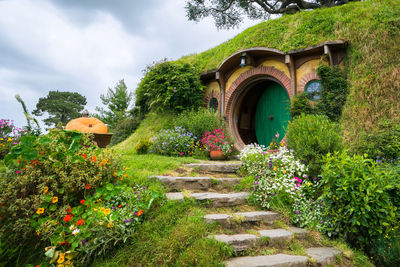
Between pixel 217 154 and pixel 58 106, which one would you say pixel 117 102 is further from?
pixel 217 154

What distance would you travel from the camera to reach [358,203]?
2.61 meters

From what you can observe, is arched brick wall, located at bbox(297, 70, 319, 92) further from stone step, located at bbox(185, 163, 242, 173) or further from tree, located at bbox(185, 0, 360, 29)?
tree, located at bbox(185, 0, 360, 29)

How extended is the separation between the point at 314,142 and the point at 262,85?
15.2 ft

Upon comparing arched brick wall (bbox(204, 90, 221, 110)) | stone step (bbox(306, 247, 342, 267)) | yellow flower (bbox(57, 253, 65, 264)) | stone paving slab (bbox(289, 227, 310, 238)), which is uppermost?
arched brick wall (bbox(204, 90, 221, 110))

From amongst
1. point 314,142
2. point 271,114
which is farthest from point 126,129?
point 314,142

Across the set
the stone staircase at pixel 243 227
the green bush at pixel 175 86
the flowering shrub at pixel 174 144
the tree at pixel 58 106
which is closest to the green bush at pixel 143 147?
the flowering shrub at pixel 174 144

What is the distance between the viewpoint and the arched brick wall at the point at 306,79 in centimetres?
592

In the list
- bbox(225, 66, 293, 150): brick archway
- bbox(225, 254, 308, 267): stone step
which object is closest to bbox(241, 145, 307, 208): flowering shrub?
bbox(225, 254, 308, 267): stone step

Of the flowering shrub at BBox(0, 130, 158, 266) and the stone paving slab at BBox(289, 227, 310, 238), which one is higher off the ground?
the flowering shrub at BBox(0, 130, 158, 266)

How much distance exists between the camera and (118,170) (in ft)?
9.85

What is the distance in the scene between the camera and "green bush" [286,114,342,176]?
11.9 feet

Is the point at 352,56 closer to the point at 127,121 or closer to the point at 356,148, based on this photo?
the point at 356,148

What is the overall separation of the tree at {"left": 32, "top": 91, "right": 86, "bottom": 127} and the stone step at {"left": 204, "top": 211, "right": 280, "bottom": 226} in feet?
80.7

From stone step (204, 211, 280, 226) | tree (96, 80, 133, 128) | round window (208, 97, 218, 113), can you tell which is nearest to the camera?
stone step (204, 211, 280, 226)
